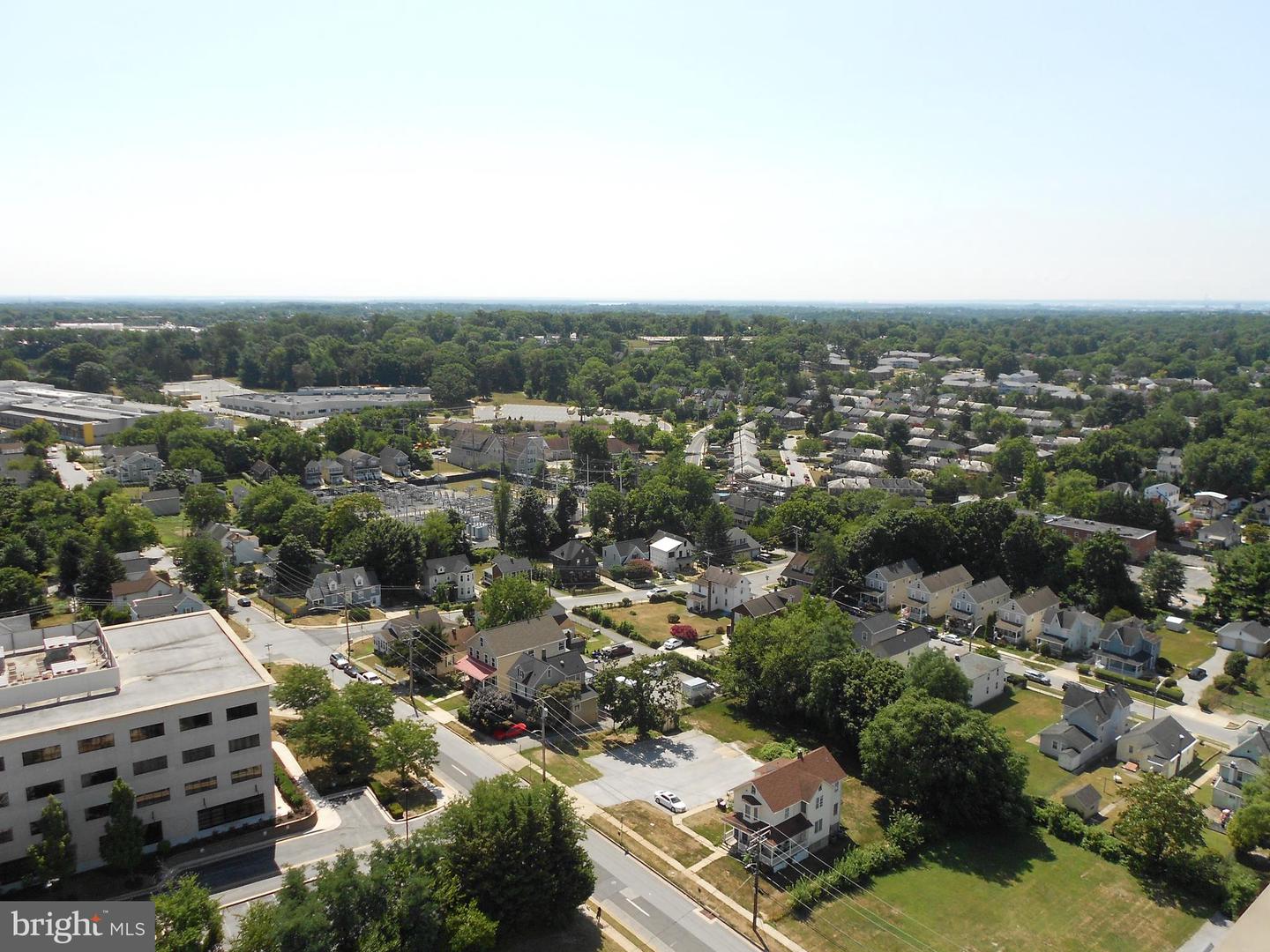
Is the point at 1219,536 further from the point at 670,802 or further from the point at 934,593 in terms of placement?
the point at 670,802

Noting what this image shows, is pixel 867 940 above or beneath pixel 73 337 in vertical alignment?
beneath

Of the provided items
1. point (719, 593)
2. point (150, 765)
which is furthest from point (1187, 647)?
point (150, 765)

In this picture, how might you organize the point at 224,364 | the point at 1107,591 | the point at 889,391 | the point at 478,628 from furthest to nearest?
the point at 224,364 < the point at 889,391 < the point at 1107,591 < the point at 478,628

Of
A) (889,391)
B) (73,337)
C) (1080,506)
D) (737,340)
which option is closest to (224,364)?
(73,337)


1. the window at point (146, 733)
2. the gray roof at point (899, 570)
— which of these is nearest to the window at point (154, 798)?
the window at point (146, 733)

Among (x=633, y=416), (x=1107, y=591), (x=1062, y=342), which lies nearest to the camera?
(x=1107, y=591)

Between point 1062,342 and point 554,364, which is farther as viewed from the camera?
point 1062,342

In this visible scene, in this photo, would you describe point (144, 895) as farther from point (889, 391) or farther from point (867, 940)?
point (889, 391)

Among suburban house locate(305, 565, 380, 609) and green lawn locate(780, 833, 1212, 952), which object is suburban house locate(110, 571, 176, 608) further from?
green lawn locate(780, 833, 1212, 952)
